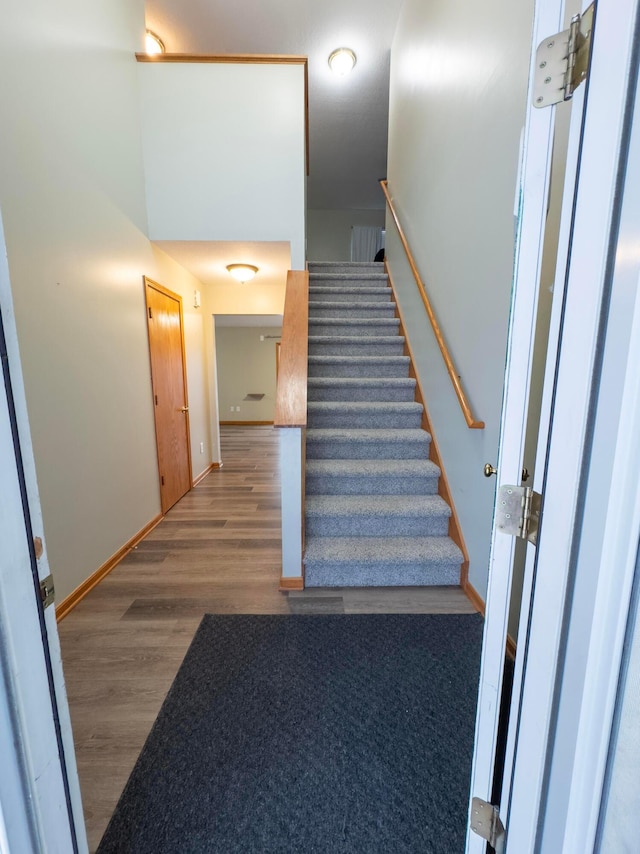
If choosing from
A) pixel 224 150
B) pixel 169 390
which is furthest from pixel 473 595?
pixel 224 150

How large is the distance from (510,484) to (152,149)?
3.46 meters

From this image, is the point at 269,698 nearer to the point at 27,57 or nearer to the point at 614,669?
the point at 614,669

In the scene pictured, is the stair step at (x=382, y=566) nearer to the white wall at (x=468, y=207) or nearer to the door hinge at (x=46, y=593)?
the white wall at (x=468, y=207)

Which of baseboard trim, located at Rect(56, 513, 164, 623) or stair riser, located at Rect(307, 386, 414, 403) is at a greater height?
stair riser, located at Rect(307, 386, 414, 403)

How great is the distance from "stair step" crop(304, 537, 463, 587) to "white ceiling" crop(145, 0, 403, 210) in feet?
16.2

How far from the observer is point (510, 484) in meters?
0.68

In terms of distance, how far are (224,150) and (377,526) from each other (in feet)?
9.95

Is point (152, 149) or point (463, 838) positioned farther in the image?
point (152, 149)

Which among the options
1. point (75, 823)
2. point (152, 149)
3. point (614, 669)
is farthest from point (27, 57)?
point (614, 669)

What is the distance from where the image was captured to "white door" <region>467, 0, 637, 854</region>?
498 millimetres

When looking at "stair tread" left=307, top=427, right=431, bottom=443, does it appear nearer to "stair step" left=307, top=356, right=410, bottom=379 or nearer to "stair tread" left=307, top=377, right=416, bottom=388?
"stair tread" left=307, top=377, right=416, bottom=388

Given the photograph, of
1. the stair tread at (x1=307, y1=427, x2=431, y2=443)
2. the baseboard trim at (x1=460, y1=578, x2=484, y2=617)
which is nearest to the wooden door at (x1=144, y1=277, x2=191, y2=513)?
the stair tread at (x1=307, y1=427, x2=431, y2=443)

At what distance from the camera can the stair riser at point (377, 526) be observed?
2.20 meters

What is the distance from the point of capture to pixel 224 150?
2756 mm
